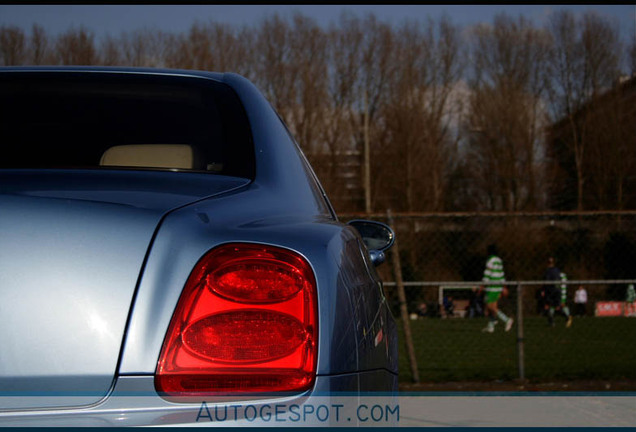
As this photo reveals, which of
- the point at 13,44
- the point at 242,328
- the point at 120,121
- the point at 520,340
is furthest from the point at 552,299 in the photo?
the point at 13,44

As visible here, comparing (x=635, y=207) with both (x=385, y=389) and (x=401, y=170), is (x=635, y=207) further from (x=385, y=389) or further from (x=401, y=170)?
(x=385, y=389)

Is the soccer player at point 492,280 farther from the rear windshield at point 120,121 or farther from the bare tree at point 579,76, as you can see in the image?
the bare tree at point 579,76

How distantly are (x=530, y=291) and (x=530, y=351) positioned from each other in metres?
0.81

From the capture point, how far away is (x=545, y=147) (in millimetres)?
45719

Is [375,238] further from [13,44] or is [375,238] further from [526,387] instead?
[13,44]

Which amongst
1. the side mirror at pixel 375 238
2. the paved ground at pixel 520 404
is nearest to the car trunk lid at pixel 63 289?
the side mirror at pixel 375 238

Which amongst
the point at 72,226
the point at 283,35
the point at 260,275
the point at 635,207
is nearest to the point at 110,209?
the point at 72,226

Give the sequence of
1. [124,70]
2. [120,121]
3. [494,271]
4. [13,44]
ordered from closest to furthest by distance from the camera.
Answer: [120,121], [124,70], [494,271], [13,44]

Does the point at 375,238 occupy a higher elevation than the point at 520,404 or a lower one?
higher

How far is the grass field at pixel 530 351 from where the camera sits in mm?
9172

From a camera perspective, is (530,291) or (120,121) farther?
(530,291)

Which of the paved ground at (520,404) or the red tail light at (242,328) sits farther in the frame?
the paved ground at (520,404)

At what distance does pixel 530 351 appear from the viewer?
11.5m

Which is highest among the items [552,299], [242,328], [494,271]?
[242,328]
